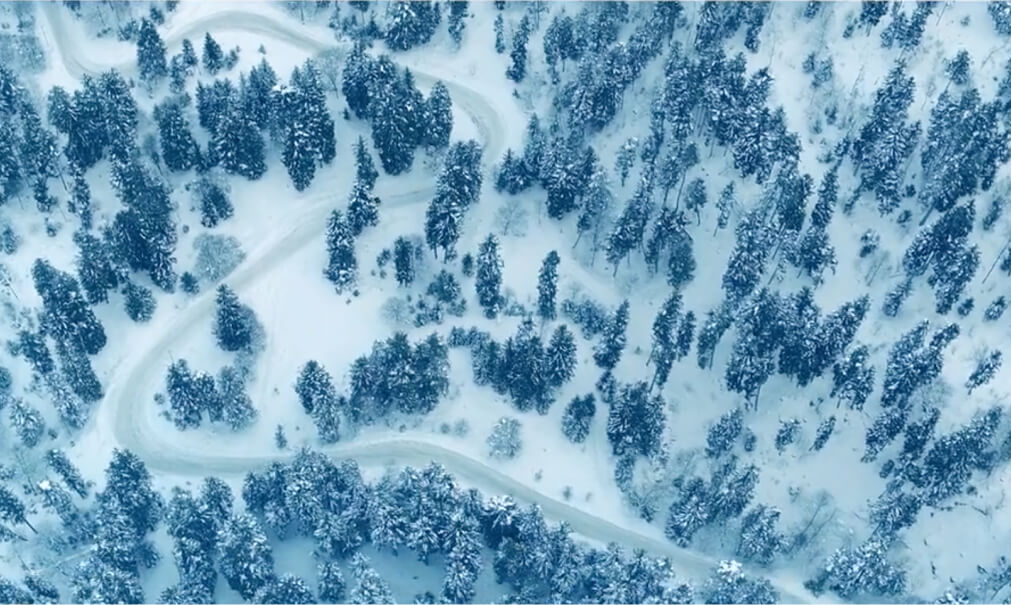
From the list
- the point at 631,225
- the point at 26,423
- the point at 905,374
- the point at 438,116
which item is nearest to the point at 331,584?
the point at 26,423

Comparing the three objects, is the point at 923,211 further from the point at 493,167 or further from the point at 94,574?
the point at 94,574

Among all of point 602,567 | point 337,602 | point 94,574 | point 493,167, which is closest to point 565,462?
point 602,567

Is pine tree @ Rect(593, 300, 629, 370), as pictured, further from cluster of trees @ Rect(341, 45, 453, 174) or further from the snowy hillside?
cluster of trees @ Rect(341, 45, 453, 174)

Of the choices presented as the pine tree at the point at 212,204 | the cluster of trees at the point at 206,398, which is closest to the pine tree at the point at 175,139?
the pine tree at the point at 212,204

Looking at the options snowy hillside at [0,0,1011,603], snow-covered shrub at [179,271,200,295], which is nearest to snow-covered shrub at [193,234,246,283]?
snowy hillside at [0,0,1011,603]

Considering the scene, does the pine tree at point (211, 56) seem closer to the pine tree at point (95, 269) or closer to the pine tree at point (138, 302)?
the pine tree at point (95, 269)
